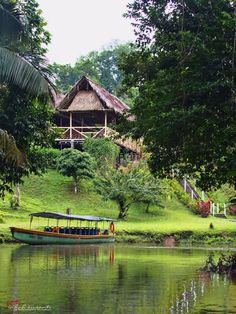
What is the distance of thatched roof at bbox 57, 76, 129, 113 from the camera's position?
48.2 metres

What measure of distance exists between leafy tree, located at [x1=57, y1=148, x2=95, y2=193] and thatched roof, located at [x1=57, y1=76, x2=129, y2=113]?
19.1ft

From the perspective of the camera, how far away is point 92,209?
139 feet

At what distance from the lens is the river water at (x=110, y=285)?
11.5 metres

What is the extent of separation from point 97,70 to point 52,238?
192ft

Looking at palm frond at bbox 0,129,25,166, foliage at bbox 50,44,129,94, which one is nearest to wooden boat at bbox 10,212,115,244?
palm frond at bbox 0,129,25,166

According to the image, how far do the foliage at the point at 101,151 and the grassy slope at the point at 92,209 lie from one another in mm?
2014

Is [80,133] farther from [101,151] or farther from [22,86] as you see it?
[22,86]

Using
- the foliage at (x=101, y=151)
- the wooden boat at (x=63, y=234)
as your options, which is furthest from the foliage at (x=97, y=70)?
the wooden boat at (x=63, y=234)

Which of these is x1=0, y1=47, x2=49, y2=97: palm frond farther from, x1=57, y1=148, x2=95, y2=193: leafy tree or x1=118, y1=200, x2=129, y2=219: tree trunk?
x1=57, y1=148, x2=95, y2=193: leafy tree

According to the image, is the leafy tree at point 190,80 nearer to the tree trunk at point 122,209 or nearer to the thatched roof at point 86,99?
the tree trunk at point 122,209

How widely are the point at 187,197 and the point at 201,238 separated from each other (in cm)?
1221

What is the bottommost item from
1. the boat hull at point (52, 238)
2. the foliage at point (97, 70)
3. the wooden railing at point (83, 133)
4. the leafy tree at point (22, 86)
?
the boat hull at point (52, 238)

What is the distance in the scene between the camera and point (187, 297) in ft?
42.7

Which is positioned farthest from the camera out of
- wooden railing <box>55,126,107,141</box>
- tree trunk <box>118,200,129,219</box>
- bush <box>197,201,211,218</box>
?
wooden railing <box>55,126,107,141</box>
